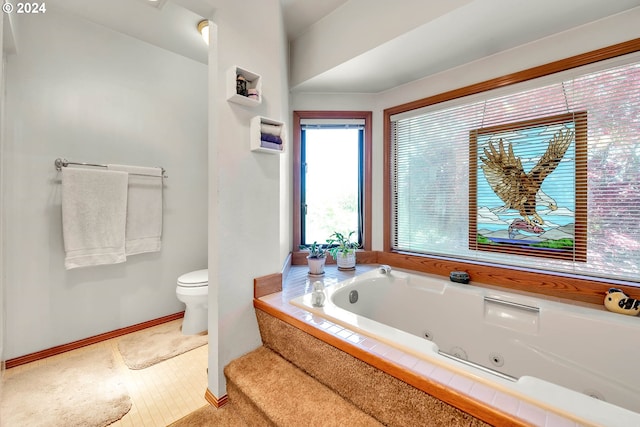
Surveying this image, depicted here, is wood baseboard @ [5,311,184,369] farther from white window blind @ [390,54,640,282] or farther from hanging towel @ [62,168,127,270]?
white window blind @ [390,54,640,282]

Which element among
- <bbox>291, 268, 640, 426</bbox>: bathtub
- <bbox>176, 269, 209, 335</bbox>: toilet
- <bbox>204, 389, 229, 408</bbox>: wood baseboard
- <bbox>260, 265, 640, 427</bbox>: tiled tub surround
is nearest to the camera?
<bbox>260, 265, 640, 427</bbox>: tiled tub surround

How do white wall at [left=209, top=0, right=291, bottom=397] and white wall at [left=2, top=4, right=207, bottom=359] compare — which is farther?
white wall at [left=2, top=4, right=207, bottom=359]

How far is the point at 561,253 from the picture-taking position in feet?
5.21

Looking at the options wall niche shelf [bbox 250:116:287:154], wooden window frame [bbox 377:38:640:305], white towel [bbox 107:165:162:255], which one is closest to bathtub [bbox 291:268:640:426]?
wooden window frame [bbox 377:38:640:305]

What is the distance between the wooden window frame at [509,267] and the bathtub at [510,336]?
4.2 inches

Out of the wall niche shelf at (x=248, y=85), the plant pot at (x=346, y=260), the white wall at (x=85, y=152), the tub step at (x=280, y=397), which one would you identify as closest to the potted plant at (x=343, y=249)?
the plant pot at (x=346, y=260)

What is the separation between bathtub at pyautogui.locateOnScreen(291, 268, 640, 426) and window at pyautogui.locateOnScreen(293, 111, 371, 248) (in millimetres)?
632

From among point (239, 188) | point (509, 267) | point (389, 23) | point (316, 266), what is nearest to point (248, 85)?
point (239, 188)

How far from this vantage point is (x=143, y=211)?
7.51 feet

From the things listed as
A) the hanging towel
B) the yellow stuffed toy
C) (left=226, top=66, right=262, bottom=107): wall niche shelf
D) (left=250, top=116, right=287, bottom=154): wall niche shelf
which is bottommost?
the yellow stuffed toy

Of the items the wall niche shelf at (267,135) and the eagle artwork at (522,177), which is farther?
the eagle artwork at (522,177)

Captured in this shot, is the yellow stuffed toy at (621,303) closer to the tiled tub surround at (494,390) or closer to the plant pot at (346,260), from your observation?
the tiled tub surround at (494,390)

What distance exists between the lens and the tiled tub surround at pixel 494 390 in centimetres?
70

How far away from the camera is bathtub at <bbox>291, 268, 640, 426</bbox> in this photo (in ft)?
2.71
